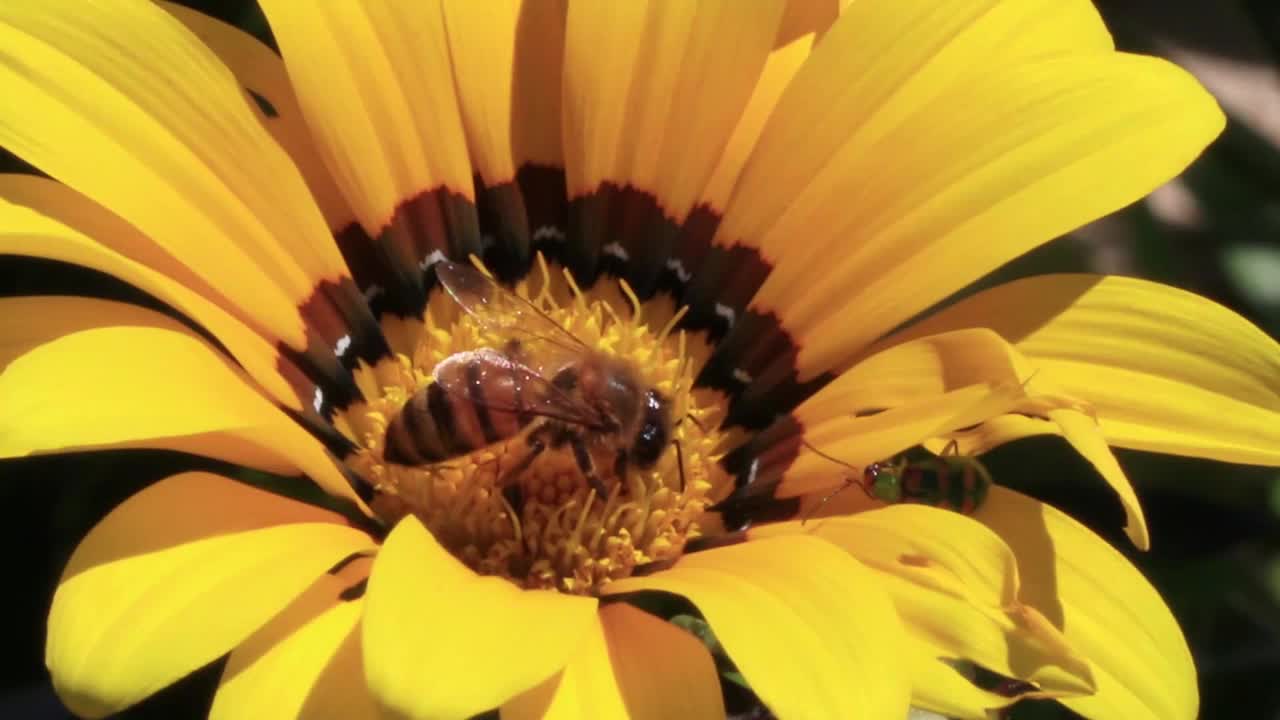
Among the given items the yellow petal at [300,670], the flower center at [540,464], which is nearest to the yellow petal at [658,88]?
the flower center at [540,464]

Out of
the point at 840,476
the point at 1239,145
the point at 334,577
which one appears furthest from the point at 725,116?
the point at 1239,145

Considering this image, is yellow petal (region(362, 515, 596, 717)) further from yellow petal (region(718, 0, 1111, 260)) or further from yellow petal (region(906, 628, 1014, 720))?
yellow petal (region(718, 0, 1111, 260))

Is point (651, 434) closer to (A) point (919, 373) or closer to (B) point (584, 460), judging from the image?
(B) point (584, 460)

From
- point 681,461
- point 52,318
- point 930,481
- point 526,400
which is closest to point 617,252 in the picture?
point 681,461

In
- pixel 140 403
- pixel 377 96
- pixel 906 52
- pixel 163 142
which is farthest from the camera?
pixel 377 96

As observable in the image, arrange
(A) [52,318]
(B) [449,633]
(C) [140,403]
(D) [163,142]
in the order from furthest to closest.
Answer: (D) [163,142] < (A) [52,318] < (C) [140,403] < (B) [449,633]

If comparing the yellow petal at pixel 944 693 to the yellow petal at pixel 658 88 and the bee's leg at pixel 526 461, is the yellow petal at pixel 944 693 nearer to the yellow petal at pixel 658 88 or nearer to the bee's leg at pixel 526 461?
the bee's leg at pixel 526 461

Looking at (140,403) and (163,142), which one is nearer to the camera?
(140,403)
